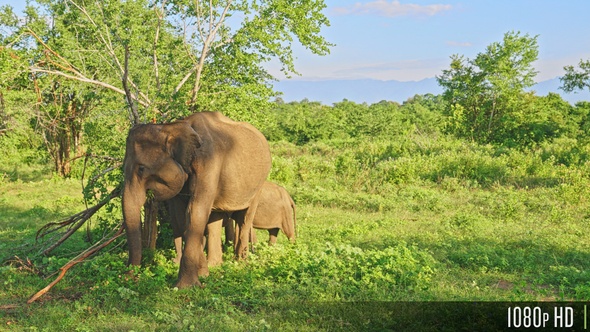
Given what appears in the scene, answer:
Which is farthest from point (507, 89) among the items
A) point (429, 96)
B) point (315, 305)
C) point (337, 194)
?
point (429, 96)

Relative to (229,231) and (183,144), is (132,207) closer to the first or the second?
(183,144)

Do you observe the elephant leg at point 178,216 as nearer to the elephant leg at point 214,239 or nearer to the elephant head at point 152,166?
the elephant leg at point 214,239

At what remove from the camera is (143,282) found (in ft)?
27.1

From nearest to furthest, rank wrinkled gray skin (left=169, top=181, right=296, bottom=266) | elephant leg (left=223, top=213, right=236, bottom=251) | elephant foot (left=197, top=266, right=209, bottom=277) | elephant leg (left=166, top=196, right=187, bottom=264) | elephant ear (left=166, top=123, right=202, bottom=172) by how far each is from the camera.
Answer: elephant ear (left=166, top=123, right=202, bottom=172) < elephant foot (left=197, top=266, right=209, bottom=277) < elephant leg (left=166, top=196, right=187, bottom=264) < elephant leg (left=223, top=213, right=236, bottom=251) < wrinkled gray skin (left=169, top=181, right=296, bottom=266)

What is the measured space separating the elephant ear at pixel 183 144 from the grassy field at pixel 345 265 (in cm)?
163

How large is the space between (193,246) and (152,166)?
124 centimetres

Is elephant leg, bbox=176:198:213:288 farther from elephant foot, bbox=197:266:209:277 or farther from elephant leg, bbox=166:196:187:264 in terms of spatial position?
elephant leg, bbox=166:196:187:264

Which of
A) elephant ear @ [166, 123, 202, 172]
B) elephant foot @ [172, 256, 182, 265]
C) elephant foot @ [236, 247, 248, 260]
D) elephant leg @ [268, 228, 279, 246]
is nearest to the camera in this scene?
elephant ear @ [166, 123, 202, 172]

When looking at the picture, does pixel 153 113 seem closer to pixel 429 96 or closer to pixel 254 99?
pixel 254 99

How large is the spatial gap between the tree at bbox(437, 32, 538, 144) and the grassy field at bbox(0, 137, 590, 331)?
34.2 ft

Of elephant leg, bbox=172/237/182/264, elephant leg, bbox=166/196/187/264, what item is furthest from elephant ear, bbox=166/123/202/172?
elephant leg, bbox=172/237/182/264

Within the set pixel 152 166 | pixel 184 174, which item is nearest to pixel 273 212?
pixel 184 174

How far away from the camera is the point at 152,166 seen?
8305 millimetres

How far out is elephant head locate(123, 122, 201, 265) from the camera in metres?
8.30
